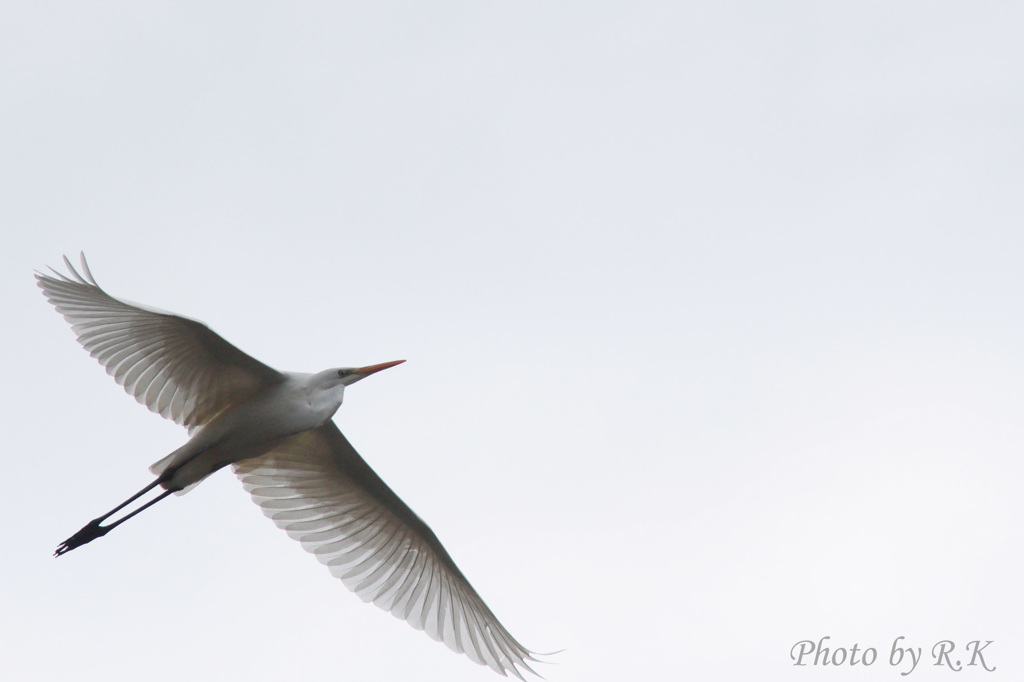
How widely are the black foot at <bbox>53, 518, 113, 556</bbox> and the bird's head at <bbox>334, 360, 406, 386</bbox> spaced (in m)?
2.72

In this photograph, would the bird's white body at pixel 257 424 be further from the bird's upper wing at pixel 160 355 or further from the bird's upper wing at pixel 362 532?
the bird's upper wing at pixel 362 532

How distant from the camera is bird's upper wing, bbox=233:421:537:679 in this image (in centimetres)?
1252

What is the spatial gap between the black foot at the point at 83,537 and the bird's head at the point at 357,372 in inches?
107

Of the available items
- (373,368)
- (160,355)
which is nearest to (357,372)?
(373,368)

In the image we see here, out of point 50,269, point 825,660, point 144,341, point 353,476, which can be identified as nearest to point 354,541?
point 353,476

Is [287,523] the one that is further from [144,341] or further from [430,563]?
[144,341]

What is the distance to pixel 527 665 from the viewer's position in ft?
39.2

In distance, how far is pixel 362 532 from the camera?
1280 cm

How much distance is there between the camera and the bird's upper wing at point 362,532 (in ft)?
41.1

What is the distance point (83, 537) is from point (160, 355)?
1.94m

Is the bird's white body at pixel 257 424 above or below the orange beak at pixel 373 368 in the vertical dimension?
below

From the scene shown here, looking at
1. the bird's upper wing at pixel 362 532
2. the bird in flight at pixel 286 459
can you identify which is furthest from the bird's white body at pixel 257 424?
the bird's upper wing at pixel 362 532

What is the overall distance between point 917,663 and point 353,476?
599 centimetres

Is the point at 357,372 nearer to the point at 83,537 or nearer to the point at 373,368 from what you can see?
the point at 373,368
